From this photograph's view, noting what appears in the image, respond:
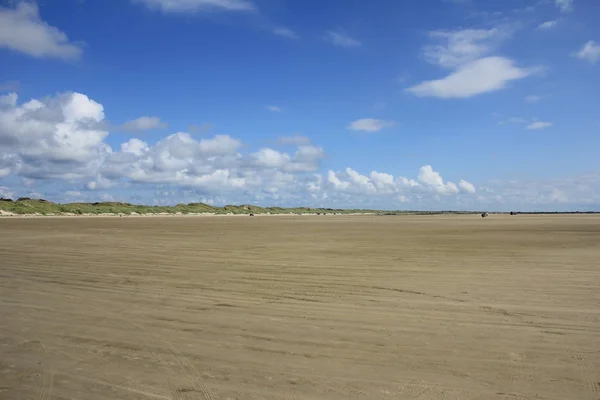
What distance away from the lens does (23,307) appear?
8195 mm

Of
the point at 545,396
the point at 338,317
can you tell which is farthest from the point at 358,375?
the point at 338,317

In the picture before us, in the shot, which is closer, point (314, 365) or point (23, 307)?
point (314, 365)

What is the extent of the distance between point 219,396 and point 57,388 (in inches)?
71.5

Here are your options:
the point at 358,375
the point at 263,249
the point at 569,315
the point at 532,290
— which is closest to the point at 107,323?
the point at 358,375

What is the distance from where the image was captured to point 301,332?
650 centimetres

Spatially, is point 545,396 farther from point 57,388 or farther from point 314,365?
point 57,388

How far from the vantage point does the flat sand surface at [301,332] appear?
15.2 feet

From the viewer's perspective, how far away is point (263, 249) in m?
18.7

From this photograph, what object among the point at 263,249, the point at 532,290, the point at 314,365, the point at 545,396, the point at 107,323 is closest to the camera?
the point at 545,396

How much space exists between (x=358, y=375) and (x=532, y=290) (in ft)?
20.8

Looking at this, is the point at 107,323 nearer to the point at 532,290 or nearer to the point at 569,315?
the point at 569,315

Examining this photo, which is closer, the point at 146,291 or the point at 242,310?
the point at 242,310

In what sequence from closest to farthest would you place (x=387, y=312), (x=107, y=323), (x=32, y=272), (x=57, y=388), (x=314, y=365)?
(x=57, y=388) < (x=314, y=365) < (x=107, y=323) < (x=387, y=312) < (x=32, y=272)

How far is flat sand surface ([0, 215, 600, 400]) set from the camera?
462cm
